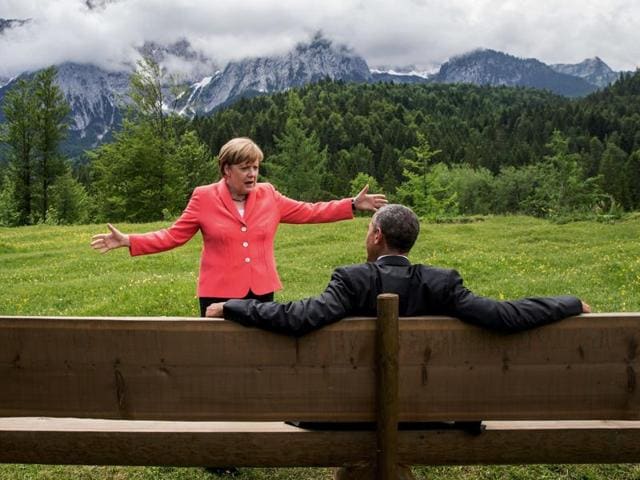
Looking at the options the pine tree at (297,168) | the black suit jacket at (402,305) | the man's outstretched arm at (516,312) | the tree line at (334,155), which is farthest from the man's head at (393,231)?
the pine tree at (297,168)

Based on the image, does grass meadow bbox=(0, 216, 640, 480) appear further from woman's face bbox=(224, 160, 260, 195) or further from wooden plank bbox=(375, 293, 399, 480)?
woman's face bbox=(224, 160, 260, 195)

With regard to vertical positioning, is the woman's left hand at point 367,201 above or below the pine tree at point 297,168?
below

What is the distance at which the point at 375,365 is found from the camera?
319 cm

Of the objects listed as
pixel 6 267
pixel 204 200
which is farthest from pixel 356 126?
pixel 204 200

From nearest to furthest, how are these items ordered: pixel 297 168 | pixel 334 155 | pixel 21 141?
1. pixel 21 141
2. pixel 297 168
3. pixel 334 155

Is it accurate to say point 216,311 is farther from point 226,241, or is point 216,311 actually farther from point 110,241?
point 110,241

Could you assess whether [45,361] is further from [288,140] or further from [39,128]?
[288,140]

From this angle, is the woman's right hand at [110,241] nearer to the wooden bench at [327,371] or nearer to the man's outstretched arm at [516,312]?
the wooden bench at [327,371]

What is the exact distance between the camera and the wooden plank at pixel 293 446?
3.42 m

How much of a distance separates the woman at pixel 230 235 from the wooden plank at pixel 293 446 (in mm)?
1838

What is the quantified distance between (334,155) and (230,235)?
14158 centimetres

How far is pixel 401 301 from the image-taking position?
3.43 m

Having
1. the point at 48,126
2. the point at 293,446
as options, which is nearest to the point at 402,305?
the point at 293,446

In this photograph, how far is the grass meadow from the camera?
17.6 ft
